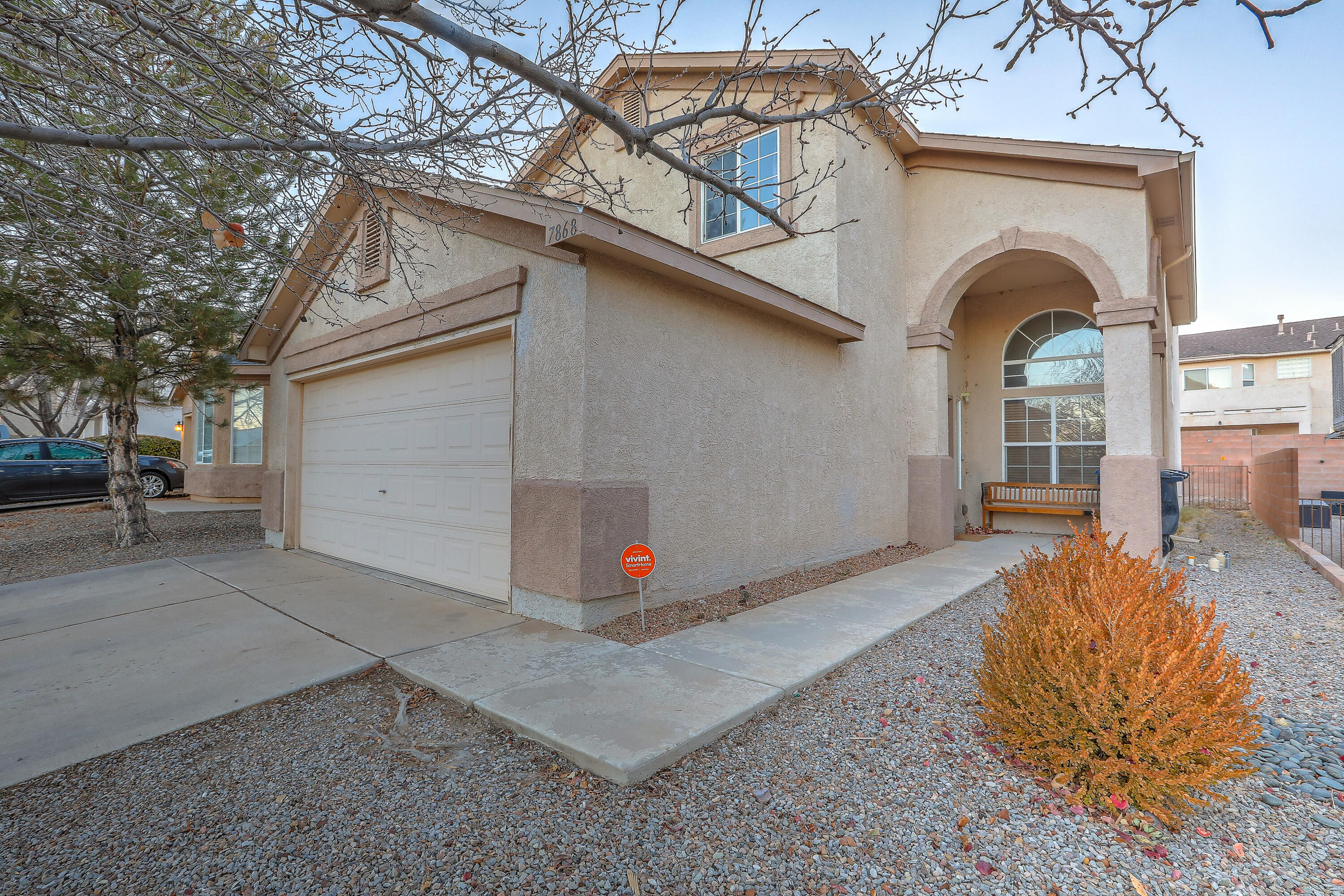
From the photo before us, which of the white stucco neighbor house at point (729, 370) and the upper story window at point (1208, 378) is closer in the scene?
the white stucco neighbor house at point (729, 370)

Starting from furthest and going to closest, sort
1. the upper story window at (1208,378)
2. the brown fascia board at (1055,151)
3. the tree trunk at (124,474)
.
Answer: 1. the upper story window at (1208,378)
2. the tree trunk at (124,474)
3. the brown fascia board at (1055,151)

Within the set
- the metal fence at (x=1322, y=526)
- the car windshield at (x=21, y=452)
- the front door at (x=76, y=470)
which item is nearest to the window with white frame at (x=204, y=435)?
the front door at (x=76, y=470)

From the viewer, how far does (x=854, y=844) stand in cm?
244

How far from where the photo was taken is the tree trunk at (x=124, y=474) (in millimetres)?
8633

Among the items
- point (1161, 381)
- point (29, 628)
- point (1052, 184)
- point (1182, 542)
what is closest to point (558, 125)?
point (29, 628)

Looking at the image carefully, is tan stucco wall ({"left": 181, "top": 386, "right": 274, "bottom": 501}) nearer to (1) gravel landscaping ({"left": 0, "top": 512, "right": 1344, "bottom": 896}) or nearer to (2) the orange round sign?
(2) the orange round sign

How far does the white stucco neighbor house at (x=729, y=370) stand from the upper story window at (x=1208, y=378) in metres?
21.5

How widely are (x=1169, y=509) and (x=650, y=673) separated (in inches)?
330

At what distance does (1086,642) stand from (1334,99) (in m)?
2.53

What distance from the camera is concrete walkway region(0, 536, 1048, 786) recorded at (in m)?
3.30

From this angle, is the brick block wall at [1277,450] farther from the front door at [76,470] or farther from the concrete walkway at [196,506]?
the front door at [76,470]

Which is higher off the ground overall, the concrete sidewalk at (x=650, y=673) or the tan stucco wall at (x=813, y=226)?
the tan stucco wall at (x=813, y=226)

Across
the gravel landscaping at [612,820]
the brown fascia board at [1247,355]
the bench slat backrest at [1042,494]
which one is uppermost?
the brown fascia board at [1247,355]

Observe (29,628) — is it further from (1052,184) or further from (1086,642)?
(1052,184)
